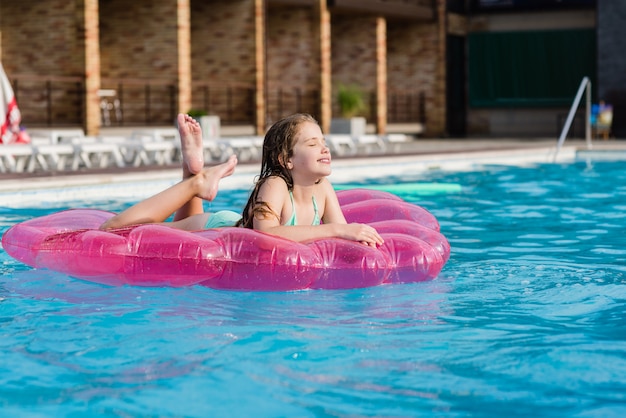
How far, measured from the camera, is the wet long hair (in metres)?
5.23

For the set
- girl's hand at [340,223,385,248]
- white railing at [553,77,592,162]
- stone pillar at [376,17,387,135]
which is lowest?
girl's hand at [340,223,385,248]

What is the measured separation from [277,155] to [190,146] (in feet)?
1.75

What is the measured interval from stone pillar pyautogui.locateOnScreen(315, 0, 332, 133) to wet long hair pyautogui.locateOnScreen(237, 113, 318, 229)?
60.1 ft

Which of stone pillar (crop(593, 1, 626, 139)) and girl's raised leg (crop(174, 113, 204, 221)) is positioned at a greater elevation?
stone pillar (crop(593, 1, 626, 139))

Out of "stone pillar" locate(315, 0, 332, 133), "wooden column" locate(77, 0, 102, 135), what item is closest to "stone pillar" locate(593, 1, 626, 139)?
"stone pillar" locate(315, 0, 332, 133)

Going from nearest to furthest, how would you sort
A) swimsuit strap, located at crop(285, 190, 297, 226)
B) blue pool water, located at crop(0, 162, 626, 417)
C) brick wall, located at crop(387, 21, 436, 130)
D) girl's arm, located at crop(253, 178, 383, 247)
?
blue pool water, located at crop(0, 162, 626, 417)
girl's arm, located at crop(253, 178, 383, 247)
swimsuit strap, located at crop(285, 190, 297, 226)
brick wall, located at crop(387, 21, 436, 130)

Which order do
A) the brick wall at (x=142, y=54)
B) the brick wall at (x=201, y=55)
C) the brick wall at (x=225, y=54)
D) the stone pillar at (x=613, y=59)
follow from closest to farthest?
1. the brick wall at (x=201, y=55)
2. the brick wall at (x=142, y=54)
3. the brick wall at (x=225, y=54)
4. the stone pillar at (x=613, y=59)

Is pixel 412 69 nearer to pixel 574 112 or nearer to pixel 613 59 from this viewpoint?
pixel 613 59

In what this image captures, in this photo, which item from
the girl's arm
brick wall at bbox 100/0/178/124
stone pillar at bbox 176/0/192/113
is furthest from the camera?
brick wall at bbox 100/0/178/124

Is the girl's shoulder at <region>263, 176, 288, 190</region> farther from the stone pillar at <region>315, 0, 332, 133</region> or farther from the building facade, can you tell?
the stone pillar at <region>315, 0, 332, 133</region>

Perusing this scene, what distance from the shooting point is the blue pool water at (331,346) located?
3.40m

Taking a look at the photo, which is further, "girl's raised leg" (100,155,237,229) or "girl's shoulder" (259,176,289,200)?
"girl's raised leg" (100,155,237,229)

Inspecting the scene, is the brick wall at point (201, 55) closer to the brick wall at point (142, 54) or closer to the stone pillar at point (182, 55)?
the brick wall at point (142, 54)

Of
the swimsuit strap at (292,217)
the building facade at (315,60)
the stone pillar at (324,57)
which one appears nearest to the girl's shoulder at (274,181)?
the swimsuit strap at (292,217)
